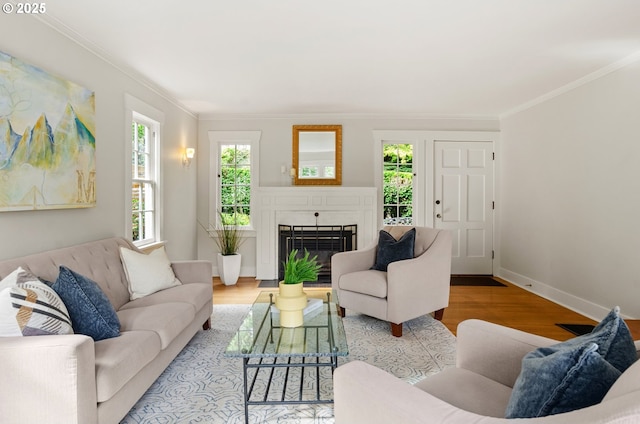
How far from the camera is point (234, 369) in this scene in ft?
8.17

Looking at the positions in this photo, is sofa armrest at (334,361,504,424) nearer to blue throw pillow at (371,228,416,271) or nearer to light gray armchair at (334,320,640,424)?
light gray armchair at (334,320,640,424)

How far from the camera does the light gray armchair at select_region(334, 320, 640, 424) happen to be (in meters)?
0.72

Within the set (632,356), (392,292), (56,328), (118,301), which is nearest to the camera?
(632,356)

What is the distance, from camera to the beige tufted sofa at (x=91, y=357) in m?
1.41

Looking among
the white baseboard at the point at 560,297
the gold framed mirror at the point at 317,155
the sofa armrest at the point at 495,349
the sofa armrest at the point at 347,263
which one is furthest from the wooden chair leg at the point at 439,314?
the gold framed mirror at the point at 317,155

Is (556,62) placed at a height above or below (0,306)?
above

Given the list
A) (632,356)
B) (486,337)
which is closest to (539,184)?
(486,337)

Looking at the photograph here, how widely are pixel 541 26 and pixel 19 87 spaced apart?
344 cm

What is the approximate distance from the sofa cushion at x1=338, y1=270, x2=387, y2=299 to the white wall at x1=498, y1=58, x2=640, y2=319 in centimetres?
217

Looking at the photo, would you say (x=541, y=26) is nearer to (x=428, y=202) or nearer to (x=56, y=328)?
(x=428, y=202)

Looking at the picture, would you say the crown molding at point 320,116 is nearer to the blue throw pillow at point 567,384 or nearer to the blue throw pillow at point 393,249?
the blue throw pillow at point 393,249

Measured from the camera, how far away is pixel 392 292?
298cm

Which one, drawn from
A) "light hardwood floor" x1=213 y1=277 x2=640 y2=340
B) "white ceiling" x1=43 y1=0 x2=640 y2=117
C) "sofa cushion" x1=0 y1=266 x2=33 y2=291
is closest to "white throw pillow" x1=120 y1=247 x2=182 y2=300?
"sofa cushion" x1=0 y1=266 x2=33 y2=291

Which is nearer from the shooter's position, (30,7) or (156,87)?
(30,7)
